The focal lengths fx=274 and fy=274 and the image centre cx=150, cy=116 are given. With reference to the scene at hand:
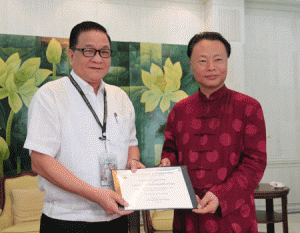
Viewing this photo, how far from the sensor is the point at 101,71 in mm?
1401

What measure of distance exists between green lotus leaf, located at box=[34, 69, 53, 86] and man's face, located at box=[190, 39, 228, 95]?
305 centimetres

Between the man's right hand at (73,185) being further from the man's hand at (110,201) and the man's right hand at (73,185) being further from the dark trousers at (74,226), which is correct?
the dark trousers at (74,226)

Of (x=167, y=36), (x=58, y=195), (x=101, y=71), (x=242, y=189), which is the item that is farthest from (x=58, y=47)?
(x=242, y=189)

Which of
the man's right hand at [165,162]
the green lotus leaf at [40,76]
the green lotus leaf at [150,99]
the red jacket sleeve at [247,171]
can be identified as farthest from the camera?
the green lotus leaf at [150,99]

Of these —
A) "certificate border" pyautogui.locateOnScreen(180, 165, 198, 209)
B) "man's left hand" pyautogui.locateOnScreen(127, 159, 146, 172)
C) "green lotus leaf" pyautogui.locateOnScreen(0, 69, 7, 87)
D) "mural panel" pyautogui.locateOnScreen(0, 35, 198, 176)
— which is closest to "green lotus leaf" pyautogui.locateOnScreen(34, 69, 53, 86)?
"mural panel" pyautogui.locateOnScreen(0, 35, 198, 176)

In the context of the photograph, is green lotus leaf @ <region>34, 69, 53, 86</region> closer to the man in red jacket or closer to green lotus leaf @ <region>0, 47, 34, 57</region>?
green lotus leaf @ <region>0, 47, 34, 57</region>

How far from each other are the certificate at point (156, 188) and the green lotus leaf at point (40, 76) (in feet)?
9.94

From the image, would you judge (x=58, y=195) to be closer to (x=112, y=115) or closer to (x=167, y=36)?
(x=112, y=115)

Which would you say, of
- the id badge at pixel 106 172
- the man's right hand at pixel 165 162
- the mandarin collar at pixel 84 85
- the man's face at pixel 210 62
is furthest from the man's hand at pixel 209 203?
the mandarin collar at pixel 84 85

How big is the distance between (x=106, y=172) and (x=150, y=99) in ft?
9.71

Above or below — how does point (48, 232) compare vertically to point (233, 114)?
below

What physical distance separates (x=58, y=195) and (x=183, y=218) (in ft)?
2.14

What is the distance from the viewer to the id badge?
4.36ft

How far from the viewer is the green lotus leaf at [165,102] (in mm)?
4258
